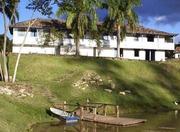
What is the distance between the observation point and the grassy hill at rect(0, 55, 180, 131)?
52000 mm

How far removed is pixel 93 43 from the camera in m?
104

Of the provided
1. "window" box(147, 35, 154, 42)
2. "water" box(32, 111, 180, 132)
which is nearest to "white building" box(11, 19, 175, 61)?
"window" box(147, 35, 154, 42)

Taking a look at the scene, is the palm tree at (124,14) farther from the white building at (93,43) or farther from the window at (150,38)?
the window at (150,38)

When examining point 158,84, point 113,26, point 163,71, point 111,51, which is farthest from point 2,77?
point 111,51

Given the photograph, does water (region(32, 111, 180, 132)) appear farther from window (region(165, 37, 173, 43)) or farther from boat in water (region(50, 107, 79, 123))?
window (region(165, 37, 173, 43))

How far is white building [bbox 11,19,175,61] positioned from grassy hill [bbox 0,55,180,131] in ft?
71.6

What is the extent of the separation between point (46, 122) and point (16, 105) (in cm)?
361

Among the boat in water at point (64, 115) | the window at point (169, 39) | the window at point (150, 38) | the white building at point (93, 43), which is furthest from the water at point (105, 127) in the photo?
the window at point (169, 39)

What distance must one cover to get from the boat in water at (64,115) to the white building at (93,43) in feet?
163

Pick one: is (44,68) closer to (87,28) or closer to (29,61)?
→ (29,61)

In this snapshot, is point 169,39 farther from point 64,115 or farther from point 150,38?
point 64,115

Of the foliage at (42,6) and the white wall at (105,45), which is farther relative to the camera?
the white wall at (105,45)

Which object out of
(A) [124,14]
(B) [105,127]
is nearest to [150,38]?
(A) [124,14]

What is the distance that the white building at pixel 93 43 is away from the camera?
102 meters
